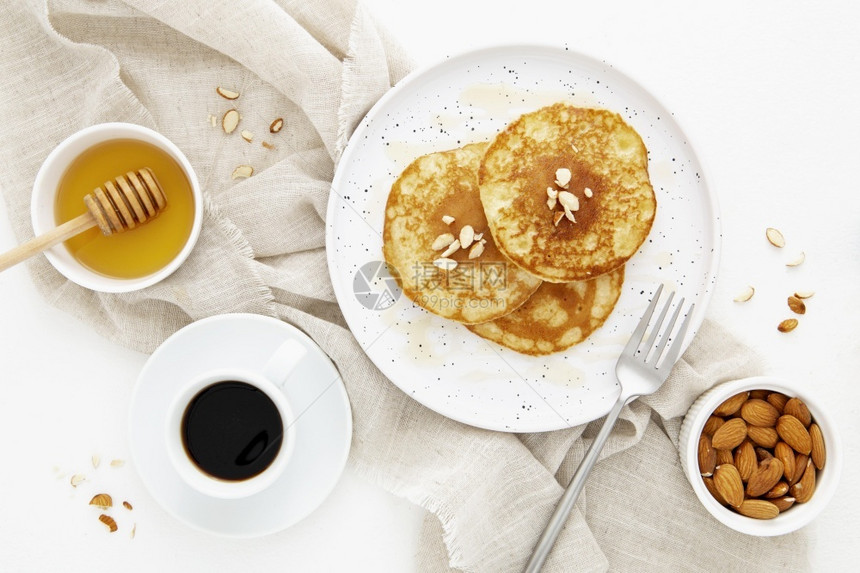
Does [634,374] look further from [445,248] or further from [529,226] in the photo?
[445,248]

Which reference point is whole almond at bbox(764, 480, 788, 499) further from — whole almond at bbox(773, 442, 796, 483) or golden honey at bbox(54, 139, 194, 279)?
golden honey at bbox(54, 139, 194, 279)

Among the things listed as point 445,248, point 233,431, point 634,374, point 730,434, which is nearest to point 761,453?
point 730,434

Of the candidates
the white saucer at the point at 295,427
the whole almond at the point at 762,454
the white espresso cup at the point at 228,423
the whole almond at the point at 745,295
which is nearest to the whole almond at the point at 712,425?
the whole almond at the point at 762,454

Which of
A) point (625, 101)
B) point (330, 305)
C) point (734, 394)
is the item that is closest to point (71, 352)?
point (330, 305)

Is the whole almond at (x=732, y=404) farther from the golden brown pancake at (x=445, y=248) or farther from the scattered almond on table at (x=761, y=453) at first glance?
the golden brown pancake at (x=445, y=248)

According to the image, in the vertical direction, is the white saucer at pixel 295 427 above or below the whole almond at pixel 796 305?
below

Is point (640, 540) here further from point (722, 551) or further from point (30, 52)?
point (30, 52)
